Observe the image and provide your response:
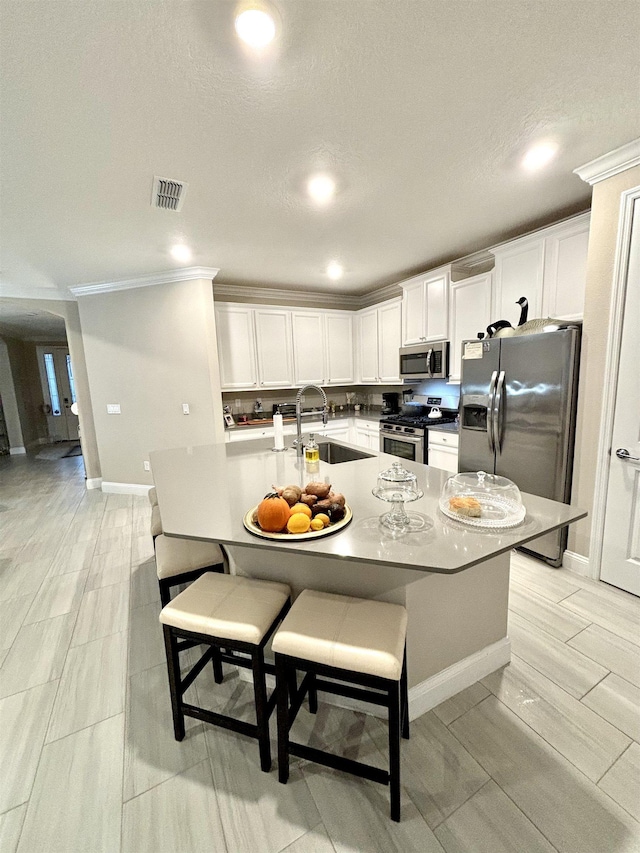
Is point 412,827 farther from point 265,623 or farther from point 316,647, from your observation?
point 265,623

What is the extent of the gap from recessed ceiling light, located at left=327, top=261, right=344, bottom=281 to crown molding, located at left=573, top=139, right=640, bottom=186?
217 centimetres

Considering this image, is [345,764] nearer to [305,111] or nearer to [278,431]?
[278,431]

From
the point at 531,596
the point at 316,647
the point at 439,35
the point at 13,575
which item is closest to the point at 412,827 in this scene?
the point at 316,647

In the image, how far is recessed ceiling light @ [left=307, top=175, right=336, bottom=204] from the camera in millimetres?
2066

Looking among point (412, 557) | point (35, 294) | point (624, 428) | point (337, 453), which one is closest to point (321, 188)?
point (337, 453)

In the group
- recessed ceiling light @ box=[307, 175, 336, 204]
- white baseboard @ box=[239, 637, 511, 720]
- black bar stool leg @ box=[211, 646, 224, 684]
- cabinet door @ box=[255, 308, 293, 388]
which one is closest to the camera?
white baseboard @ box=[239, 637, 511, 720]

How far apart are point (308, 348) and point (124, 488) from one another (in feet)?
10.2

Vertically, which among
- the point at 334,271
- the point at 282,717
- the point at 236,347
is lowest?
the point at 282,717

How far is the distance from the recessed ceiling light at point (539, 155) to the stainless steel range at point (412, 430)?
2.26m

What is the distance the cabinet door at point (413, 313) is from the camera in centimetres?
394

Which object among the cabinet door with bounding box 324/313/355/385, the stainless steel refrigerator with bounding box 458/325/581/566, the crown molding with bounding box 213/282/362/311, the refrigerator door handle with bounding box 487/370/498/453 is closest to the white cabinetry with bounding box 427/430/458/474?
the stainless steel refrigerator with bounding box 458/325/581/566

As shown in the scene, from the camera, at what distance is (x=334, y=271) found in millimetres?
3969

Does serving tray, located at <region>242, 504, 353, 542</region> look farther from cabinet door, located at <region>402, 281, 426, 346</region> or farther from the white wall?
cabinet door, located at <region>402, 281, 426, 346</region>

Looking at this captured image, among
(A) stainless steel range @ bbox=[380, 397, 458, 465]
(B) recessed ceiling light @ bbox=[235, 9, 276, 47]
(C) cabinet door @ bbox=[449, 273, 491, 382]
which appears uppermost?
(B) recessed ceiling light @ bbox=[235, 9, 276, 47]
